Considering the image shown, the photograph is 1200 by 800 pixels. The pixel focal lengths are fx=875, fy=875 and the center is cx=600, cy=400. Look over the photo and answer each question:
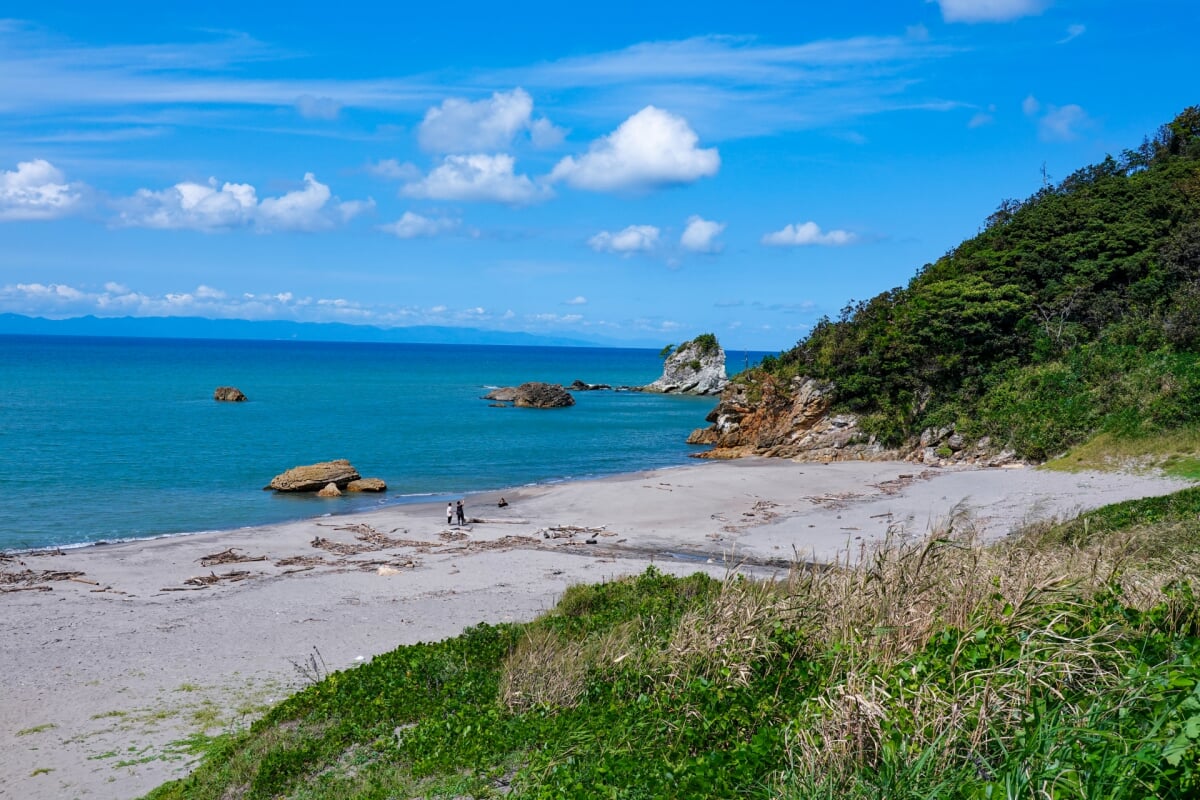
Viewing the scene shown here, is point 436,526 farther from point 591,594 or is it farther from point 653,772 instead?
point 653,772

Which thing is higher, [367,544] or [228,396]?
[228,396]

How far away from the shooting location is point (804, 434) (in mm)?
44625

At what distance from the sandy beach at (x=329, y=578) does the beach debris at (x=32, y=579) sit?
92mm

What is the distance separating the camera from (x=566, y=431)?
6106 cm

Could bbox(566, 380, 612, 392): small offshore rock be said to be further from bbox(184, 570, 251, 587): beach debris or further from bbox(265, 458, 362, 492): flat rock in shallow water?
bbox(184, 570, 251, 587): beach debris

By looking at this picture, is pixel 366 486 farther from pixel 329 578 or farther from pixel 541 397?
pixel 541 397

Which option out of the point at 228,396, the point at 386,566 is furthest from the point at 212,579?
the point at 228,396

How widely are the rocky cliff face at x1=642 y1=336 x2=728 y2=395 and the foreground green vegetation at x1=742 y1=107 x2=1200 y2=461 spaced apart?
54441 millimetres

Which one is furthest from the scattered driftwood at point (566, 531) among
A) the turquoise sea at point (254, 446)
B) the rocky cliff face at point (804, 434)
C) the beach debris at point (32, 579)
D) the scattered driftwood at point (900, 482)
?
the rocky cliff face at point (804, 434)

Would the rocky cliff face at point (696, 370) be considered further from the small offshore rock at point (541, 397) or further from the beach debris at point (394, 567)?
the beach debris at point (394, 567)

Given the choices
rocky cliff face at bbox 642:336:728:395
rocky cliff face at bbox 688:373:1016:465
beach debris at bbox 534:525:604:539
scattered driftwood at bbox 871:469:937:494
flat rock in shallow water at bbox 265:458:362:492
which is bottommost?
beach debris at bbox 534:525:604:539

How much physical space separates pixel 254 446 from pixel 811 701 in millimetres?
46627

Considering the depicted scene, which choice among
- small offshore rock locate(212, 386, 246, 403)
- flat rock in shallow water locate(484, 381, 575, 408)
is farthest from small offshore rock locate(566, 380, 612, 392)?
small offshore rock locate(212, 386, 246, 403)

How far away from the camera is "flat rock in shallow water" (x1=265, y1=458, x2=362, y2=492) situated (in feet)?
117
